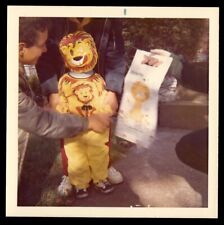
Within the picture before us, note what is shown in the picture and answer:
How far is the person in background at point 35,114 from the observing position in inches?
43.8

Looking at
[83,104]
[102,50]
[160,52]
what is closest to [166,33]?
[160,52]

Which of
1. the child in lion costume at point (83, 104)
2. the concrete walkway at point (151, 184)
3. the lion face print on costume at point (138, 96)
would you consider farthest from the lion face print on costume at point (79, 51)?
the concrete walkway at point (151, 184)

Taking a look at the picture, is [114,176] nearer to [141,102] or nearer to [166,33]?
[141,102]

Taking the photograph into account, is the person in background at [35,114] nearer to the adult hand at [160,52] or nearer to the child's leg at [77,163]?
the child's leg at [77,163]

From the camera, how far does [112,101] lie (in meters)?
1.12

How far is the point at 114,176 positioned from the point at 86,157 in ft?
0.27

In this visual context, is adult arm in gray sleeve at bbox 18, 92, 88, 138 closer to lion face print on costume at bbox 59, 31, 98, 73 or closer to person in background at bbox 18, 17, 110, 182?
person in background at bbox 18, 17, 110, 182

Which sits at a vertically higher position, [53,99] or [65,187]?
[53,99]

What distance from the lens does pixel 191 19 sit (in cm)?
113

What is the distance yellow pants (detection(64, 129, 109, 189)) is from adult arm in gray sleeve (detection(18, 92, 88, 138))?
0.07 feet

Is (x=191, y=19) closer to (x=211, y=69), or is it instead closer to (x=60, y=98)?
(x=211, y=69)

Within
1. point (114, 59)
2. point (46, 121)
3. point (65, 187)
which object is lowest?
point (65, 187)
